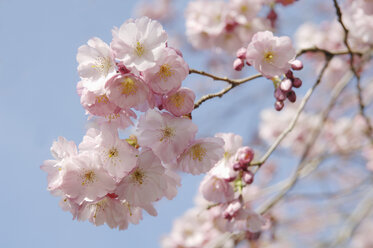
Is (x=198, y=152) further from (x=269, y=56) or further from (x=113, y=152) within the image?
(x=269, y=56)

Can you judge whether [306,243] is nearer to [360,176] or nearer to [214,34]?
[360,176]

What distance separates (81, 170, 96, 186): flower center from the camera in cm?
113

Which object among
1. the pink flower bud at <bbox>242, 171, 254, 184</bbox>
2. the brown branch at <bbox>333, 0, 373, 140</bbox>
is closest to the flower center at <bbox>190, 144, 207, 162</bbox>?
the pink flower bud at <bbox>242, 171, 254, 184</bbox>

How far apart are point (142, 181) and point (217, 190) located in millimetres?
407

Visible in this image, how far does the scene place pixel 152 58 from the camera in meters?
1.12

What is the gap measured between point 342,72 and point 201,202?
198cm

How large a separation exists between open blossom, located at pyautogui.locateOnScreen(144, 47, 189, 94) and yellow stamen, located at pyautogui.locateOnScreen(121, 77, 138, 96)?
0.15ft

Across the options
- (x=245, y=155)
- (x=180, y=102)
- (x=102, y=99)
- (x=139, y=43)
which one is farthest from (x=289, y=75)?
(x=102, y=99)

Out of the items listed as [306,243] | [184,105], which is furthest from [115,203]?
[306,243]

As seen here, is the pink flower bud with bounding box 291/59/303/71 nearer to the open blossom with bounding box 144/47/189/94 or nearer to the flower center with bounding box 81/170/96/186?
the open blossom with bounding box 144/47/189/94

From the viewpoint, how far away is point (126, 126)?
1221mm

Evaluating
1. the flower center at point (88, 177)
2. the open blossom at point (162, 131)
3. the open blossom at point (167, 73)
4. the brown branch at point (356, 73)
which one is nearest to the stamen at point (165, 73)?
the open blossom at point (167, 73)

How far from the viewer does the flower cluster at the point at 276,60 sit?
53.1 inches

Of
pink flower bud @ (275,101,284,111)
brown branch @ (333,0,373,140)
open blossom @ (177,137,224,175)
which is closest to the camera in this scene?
open blossom @ (177,137,224,175)
